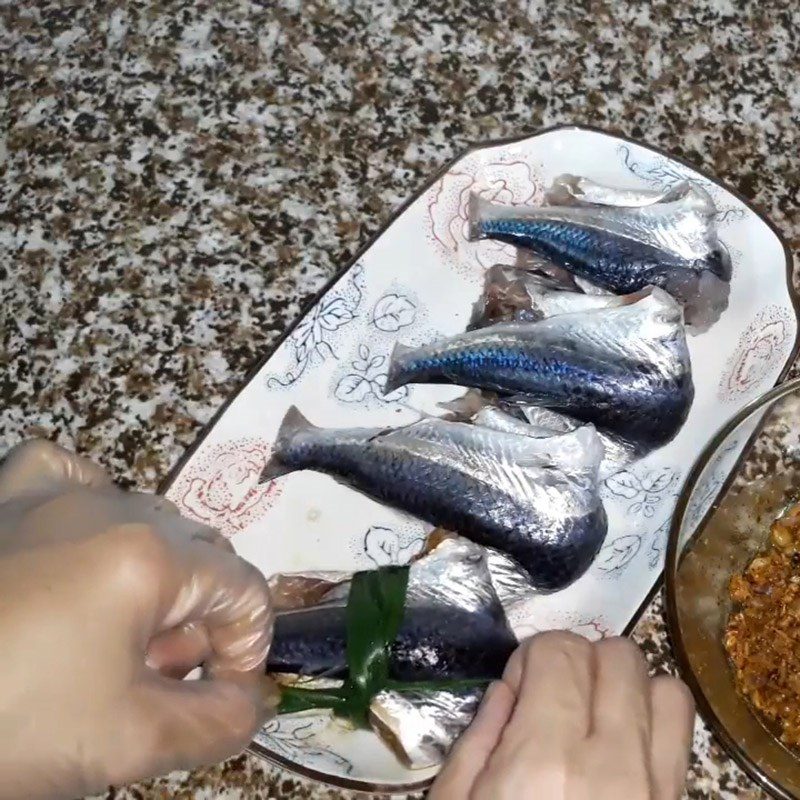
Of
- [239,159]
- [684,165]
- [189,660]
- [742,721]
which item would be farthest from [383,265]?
[742,721]

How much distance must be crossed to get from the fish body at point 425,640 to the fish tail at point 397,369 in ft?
0.87

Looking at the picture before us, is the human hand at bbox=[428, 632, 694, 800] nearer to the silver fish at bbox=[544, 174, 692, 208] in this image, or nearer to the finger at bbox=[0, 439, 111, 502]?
the finger at bbox=[0, 439, 111, 502]

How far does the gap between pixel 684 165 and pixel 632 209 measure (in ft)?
0.39

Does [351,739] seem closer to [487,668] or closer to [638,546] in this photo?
[487,668]

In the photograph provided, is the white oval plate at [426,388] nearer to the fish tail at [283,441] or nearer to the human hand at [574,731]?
the fish tail at [283,441]

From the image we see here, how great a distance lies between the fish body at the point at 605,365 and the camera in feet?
3.21

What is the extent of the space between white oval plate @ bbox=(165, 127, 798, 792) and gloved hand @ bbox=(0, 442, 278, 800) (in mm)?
263

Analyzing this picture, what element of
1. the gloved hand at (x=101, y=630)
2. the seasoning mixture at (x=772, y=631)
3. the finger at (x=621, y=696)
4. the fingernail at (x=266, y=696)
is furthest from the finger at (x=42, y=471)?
the seasoning mixture at (x=772, y=631)

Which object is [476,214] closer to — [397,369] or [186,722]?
[397,369]

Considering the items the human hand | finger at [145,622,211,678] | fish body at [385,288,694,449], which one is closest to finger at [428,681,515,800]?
the human hand

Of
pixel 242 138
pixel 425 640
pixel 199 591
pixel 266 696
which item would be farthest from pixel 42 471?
pixel 242 138

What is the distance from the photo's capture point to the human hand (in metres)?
0.71

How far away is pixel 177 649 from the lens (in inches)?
28.9

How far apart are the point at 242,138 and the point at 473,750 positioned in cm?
90
